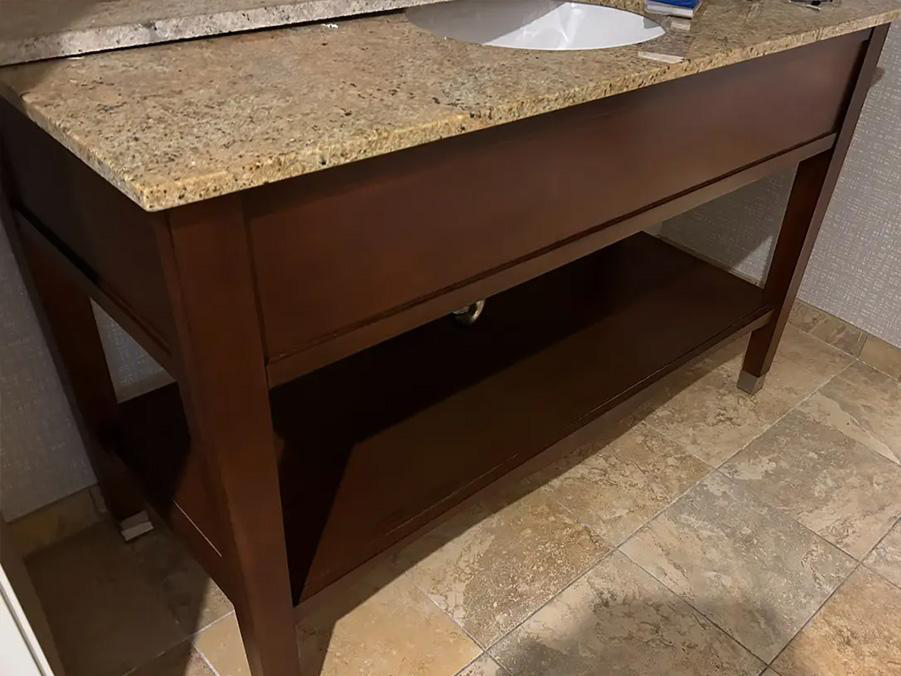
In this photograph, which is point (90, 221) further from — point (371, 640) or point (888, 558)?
point (888, 558)

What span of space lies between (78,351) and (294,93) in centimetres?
56

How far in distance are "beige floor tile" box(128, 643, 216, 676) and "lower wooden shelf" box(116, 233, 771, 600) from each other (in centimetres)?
26

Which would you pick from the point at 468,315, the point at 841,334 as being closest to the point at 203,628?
the point at 468,315

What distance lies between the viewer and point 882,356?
5.74 feet

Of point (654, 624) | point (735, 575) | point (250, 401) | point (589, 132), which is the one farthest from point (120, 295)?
point (735, 575)

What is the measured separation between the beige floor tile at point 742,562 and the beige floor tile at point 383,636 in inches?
13.0

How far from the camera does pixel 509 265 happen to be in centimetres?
92

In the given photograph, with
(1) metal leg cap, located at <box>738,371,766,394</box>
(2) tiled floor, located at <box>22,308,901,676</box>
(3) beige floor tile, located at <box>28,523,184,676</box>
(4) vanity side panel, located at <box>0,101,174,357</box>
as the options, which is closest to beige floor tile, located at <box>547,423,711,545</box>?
(2) tiled floor, located at <box>22,308,901,676</box>

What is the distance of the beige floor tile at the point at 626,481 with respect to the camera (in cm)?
137

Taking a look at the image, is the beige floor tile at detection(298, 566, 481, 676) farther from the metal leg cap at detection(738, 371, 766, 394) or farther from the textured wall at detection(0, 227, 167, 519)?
the metal leg cap at detection(738, 371, 766, 394)

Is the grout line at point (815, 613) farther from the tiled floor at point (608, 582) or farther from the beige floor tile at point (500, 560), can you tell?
the beige floor tile at point (500, 560)

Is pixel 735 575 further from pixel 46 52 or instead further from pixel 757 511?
pixel 46 52

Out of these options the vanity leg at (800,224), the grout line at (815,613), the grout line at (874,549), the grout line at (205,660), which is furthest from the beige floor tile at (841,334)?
the grout line at (205,660)

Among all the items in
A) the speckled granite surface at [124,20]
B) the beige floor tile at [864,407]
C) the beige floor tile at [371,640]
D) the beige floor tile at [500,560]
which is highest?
the speckled granite surface at [124,20]
